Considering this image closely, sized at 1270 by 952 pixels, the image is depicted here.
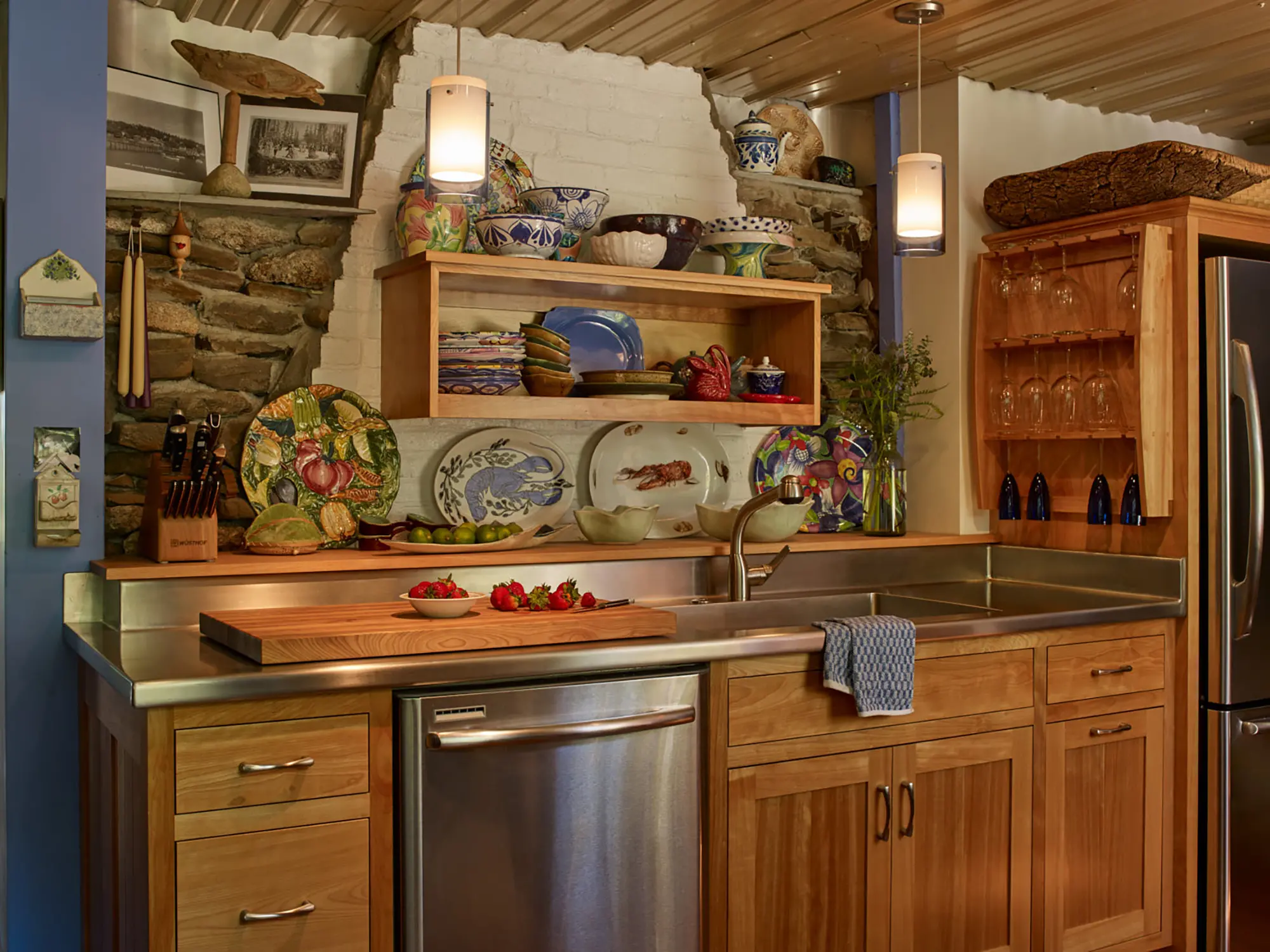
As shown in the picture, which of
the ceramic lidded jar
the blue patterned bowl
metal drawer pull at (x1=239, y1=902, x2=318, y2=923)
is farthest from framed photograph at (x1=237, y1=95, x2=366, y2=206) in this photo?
metal drawer pull at (x1=239, y1=902, x2=318, y2=923)

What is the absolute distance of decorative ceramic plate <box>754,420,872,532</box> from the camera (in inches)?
142

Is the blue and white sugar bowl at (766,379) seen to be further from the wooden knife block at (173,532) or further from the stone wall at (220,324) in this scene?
the wooden knife block at (173,532)

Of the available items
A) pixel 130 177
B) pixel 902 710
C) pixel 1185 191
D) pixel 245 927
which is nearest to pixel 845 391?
pixel 1185 191

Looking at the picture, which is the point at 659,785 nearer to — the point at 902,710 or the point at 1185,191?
the point at 902,710

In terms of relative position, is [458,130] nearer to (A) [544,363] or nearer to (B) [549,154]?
(A) [544,363]

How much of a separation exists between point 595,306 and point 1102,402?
1.40 meters

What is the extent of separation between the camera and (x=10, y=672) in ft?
8.21

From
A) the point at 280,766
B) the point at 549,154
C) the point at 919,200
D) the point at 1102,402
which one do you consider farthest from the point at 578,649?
the point at 1102,402

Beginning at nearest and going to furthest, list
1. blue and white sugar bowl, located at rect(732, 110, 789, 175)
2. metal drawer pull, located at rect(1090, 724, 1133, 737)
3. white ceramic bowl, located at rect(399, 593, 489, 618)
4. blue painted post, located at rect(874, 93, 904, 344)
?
white ceramic bowl, located at rect(399, 593, 489, 618)
metal drawer pull, located at rect(1090, 724, 1133, 737)
blue and white sugar bowl, located at rect(732, 110, 789, 175)
blue painted post, located at rect(874, 93, 904, 344)

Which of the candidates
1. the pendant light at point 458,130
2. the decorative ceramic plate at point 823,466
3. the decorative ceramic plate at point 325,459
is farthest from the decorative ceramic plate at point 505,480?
the pendant light at point 458,130

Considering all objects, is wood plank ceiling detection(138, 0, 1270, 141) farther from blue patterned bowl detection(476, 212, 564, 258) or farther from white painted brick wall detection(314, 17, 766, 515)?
blue patterned bowl detection(476, 212, 564, 258)

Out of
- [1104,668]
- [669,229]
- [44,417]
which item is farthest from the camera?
[669,229]

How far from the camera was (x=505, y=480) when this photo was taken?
3203 mm

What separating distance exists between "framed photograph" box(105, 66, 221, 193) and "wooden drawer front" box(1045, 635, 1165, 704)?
93.5 inches
